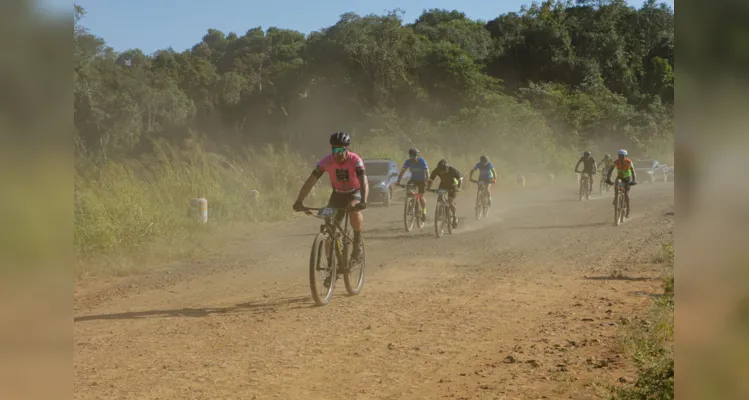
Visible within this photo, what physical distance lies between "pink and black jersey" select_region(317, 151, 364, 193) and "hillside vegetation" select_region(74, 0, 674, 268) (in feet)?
30.4

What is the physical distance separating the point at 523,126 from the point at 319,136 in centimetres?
1194

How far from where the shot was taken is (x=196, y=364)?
21.5ft

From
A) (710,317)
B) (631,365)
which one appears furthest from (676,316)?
(631,365)

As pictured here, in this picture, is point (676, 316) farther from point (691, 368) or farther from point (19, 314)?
point (19, 314)

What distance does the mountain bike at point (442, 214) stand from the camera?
55.0 feet

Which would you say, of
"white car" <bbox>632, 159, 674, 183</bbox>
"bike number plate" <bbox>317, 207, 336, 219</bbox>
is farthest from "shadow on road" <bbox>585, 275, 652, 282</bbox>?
"white car" <bbox>632, 159, 674, 183</bbox>

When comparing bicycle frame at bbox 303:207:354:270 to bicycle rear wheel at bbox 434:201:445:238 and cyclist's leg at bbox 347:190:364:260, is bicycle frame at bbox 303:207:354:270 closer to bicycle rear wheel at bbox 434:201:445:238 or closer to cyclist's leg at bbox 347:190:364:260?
cyclist's leg at bbox 347:190:364:260

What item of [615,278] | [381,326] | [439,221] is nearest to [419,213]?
[439,221]

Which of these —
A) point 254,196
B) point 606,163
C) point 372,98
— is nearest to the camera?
point 254,196

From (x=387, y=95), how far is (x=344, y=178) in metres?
36.6

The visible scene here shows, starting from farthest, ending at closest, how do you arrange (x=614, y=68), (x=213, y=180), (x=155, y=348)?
(x=614, y=68) < (x=213, y=180) < (x=155, y=348)

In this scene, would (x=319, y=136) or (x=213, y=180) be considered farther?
(x=319, y=136)

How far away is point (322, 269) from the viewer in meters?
9.12

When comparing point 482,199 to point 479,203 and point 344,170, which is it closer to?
point 479,203
